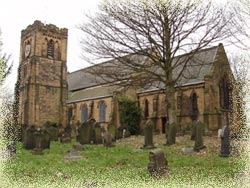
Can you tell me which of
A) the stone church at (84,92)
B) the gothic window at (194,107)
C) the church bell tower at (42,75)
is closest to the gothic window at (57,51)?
the church bell tower at (42,75)

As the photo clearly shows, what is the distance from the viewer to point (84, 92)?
4272cm

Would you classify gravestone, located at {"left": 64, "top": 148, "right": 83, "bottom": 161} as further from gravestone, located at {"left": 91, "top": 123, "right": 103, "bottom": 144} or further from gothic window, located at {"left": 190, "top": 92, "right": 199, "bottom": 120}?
gothic window, located at {"left": 190, "top": 92, "right": 199, "bottom": 120}

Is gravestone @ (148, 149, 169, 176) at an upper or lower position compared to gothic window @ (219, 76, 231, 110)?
lower

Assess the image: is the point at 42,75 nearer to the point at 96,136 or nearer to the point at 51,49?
the point at 51,49

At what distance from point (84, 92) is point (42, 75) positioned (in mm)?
5852

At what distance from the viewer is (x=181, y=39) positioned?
18.7 m

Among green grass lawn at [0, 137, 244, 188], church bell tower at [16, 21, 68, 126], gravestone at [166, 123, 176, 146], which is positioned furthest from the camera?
church bell tower at [16, 21, 68, 126]

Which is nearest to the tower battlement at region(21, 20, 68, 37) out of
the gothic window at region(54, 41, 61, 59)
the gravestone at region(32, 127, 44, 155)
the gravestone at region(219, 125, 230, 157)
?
the gothic window at region(54, 41, 61, 59)

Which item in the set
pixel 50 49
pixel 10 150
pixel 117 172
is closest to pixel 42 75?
pixel 50 49

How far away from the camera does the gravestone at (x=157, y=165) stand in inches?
339

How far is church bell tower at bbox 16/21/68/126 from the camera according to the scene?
40.1 metres

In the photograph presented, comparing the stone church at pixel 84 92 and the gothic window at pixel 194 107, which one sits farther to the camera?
the gothic window at pixel 194 107

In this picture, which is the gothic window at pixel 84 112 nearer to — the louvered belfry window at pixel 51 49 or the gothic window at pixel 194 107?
the louvered belfry window at pixel 51 49

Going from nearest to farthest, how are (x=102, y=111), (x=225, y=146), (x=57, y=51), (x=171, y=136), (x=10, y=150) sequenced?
(x=225, y=146) < (x=10, y=150) < (x=171, y=136) < (x=102, y=111) < (x=57, y=51)
